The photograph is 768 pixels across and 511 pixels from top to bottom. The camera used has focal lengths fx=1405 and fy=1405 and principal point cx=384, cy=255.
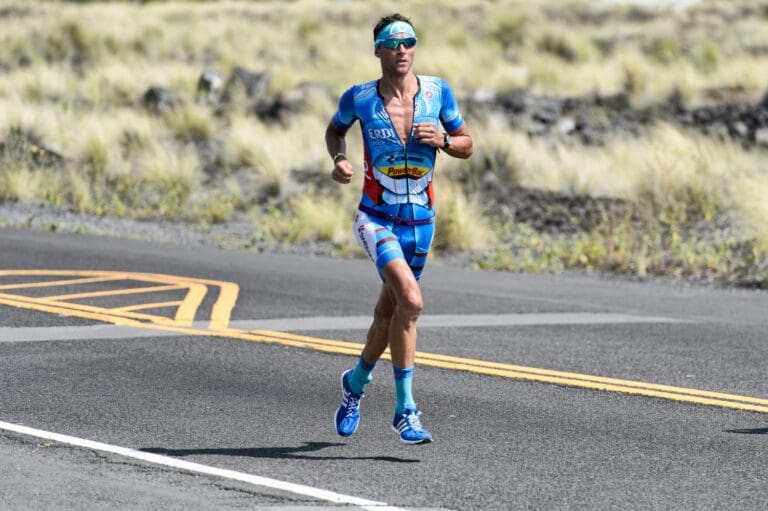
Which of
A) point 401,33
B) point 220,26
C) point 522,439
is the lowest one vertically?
point 522,439

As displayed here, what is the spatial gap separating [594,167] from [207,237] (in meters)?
6.45

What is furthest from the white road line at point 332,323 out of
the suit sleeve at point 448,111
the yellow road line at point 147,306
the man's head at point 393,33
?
the man's head at point 393,33

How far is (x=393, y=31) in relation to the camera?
7141mm

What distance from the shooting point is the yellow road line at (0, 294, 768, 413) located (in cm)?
867

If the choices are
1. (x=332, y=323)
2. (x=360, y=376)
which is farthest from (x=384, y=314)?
(x=332, y=323)

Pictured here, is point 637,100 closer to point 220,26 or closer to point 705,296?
point 705,296

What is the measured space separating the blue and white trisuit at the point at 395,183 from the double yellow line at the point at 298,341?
2.38 metres

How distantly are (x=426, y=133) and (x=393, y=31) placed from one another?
22.4 inches

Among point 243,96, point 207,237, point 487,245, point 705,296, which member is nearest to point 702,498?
point 705,296

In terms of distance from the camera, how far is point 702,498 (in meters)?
6.28

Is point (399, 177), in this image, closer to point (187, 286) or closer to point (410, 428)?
point (410, 428)

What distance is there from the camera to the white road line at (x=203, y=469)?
6152mm

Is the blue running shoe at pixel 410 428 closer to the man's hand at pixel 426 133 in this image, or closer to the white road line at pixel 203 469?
the white road line at pixel 203 469

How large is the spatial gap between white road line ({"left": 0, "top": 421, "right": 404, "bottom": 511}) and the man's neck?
6.84 feet
